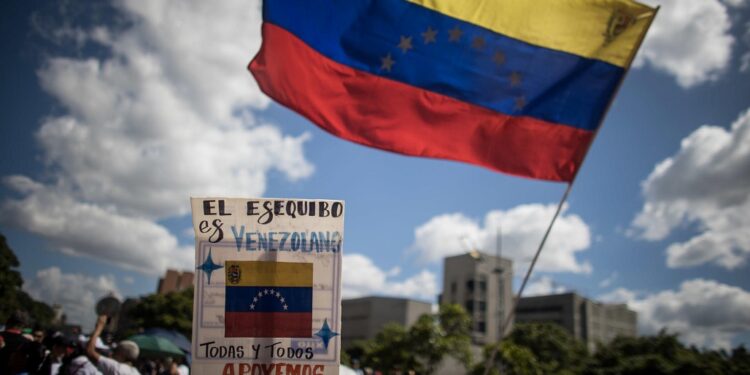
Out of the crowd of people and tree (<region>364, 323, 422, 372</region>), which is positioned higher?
the crowd of people

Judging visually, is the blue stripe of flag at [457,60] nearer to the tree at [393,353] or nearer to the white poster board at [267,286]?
the white poster board at [267,286]

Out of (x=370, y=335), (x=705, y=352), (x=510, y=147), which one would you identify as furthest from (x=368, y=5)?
(x=370, y=335)

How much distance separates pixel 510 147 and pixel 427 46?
1.52m

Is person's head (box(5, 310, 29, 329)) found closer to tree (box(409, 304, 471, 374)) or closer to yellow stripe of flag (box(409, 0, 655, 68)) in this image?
yellow stripe of flag (box(409, 0, 655, 68))

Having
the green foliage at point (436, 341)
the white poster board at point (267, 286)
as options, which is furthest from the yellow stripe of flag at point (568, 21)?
the green foliage at point (436, 341)

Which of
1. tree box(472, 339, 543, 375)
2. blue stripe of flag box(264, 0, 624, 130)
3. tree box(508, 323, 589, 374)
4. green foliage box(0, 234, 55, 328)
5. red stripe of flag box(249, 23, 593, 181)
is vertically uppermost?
blue stripe of flag box(264, 0, 624, 130)

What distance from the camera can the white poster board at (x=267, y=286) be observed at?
3365 millimetres

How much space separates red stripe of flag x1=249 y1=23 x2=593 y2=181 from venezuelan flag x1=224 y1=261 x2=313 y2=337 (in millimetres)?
2613

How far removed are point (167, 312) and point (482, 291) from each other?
40.1 meters

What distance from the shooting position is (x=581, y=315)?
8512cm

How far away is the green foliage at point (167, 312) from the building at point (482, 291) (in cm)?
3552

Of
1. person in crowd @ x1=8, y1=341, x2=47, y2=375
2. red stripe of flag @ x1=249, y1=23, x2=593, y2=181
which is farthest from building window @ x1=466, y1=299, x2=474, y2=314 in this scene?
person in crowd @ x1=8, y1=341, x2=47, y2=375

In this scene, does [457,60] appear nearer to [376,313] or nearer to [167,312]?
[167,312]

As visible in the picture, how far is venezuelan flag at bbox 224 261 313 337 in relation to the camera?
3.41 m
